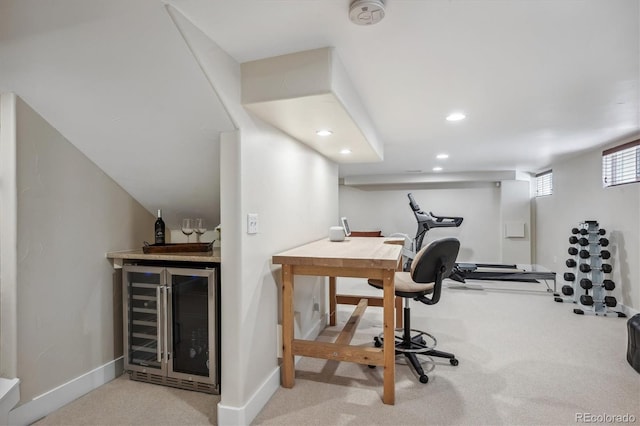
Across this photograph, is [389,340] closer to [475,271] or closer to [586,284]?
[586,284]

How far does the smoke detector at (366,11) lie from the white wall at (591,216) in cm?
396

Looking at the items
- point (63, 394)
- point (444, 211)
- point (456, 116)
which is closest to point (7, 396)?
point (63, 394)

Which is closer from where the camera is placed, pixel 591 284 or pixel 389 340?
pixel 389 340

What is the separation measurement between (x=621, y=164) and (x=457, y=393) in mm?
3785

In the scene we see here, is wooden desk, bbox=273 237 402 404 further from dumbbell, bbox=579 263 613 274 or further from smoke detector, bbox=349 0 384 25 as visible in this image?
dumbbell, bbox=579 263 613 274

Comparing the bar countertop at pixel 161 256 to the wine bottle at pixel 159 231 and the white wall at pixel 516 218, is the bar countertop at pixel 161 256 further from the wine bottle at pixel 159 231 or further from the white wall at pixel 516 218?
the white wall at pixel 516 218

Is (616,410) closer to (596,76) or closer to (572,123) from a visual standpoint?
(596,76)

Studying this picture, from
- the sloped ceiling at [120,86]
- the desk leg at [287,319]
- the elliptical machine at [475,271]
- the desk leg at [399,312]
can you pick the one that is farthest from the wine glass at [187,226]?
the elliptical machine at [475,271]

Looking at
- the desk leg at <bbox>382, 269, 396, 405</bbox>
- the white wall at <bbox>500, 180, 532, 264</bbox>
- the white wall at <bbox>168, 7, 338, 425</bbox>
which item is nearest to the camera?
the white wall at <bbox>168, 7, 338, 425</bbox>

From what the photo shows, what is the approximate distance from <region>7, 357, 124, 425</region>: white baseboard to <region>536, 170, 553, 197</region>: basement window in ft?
22.6

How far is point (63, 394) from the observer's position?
199 centimetres

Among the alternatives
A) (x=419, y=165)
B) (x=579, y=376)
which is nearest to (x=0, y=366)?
(x=579, y=376)

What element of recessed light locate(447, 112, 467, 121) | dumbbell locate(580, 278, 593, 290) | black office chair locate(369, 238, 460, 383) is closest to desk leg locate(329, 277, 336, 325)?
black office chair locate(369, 238, 460, 383)

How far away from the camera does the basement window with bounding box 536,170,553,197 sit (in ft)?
20.1
